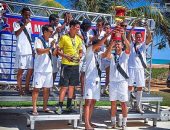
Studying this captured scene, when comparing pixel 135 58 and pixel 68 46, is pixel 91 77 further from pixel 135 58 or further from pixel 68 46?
pixel 135 58

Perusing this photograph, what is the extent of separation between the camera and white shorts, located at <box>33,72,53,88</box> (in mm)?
8016

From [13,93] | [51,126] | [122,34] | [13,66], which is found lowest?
[51,126]

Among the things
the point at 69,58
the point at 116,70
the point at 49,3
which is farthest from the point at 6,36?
the point at 49,3

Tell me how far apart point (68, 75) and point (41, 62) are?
0.62 meters

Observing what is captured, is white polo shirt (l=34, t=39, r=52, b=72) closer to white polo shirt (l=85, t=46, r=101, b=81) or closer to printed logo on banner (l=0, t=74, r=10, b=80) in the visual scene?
white polo shirt (l=85, t=46, r=101, b=81)

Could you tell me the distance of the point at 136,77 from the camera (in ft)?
30.3

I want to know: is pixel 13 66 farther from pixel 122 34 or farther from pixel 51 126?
pixel 122 34

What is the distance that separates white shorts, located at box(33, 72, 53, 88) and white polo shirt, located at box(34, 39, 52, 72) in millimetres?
83

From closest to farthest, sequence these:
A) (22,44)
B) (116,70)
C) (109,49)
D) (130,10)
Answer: (109,49), (116,70), (22,44), (130,10)

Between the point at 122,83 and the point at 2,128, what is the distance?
2.73 m

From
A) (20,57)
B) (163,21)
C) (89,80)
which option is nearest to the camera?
(89,80)

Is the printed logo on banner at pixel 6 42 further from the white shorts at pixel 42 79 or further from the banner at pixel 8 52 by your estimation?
the white shorts at pixel 42 79

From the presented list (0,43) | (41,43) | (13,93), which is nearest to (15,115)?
(13,93)

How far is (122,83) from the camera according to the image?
8.34 meters
